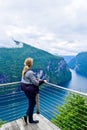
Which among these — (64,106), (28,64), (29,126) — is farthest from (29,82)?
(64,106)

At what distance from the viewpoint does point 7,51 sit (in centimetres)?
11781

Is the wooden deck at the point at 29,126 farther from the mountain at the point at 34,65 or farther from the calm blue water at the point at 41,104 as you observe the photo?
the mountain at the point at 34,65

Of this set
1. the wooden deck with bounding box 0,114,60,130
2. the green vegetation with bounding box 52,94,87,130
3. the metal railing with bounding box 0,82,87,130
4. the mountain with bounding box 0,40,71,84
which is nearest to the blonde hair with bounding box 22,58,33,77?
the metal railing with bounding box 0,82,87,130

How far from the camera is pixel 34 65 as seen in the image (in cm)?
10756

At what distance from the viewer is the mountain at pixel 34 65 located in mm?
90037

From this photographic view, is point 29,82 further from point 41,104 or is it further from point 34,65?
point 34,65

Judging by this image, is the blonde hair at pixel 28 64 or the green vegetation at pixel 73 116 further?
the green vegetation at pixel 73 116

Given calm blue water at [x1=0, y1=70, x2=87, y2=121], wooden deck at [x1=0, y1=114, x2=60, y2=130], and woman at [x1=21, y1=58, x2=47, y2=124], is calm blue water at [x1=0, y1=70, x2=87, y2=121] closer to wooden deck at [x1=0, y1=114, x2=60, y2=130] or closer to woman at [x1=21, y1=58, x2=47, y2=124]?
woman at [x1=21, y1=58, x2=47, y2=124]

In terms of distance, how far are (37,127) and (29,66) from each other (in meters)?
1.34

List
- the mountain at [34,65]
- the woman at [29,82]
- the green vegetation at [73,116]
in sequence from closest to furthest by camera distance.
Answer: the woman at [29,82] < the green vegetation at [73,116] < the mountain at [34,65]

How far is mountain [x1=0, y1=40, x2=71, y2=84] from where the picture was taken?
9004 cm

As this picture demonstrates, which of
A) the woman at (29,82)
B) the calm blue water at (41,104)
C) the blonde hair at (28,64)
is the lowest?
the calm blue water at (41,104)

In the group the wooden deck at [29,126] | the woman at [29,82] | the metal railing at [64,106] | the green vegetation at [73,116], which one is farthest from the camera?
the green vegetation at [73,116]

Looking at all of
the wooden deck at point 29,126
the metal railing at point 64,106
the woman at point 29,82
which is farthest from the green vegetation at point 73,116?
the woman at point 29,82
